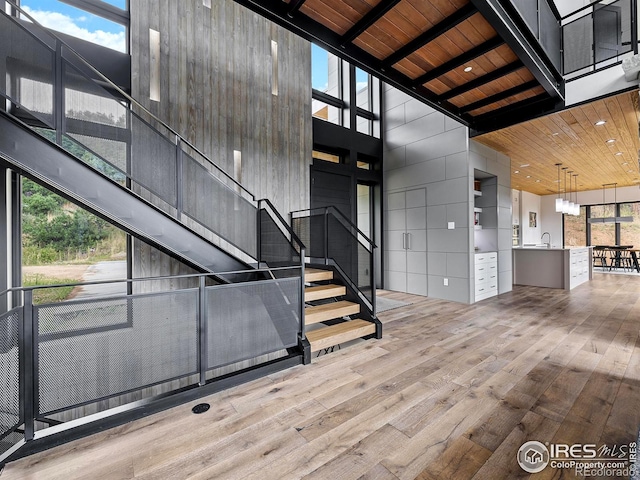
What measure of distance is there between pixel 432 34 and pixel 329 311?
3363 millimetres

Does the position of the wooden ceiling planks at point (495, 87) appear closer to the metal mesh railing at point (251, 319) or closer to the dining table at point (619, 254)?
the metal mesh railing at point (251, 319)

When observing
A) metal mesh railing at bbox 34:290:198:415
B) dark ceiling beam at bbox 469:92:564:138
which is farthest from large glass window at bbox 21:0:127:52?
dark ceiling beam at bbox 469:92:564:138

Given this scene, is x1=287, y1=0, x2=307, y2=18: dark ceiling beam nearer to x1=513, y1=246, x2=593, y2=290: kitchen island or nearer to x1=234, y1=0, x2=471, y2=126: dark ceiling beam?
x1=234, y1=0, x2=471, y2=126: dark ceiling beam

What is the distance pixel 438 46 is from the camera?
3.41 meters

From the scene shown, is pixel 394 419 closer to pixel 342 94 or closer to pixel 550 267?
pixel 342 94

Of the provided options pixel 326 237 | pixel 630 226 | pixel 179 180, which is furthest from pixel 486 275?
pixel 630 226

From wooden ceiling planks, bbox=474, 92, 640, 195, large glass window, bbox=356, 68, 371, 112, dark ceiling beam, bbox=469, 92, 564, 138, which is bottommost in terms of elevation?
wooden ceiling planks, bbox=474, 92, 640, 195

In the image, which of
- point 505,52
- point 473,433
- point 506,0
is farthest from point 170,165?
point 505,52

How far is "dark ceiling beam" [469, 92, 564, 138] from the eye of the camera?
452 centimetres

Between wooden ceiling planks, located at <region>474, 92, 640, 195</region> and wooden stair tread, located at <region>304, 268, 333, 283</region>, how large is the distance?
4068 millimetres

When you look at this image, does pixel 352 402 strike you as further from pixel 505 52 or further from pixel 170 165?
pixel 505 52

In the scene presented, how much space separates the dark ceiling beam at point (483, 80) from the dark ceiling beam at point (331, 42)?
0.23 m

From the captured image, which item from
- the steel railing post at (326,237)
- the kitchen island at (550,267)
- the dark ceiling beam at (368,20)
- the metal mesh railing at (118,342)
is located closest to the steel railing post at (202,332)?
the metal mesh railing at (118,342)

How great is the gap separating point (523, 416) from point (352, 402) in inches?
48.3
